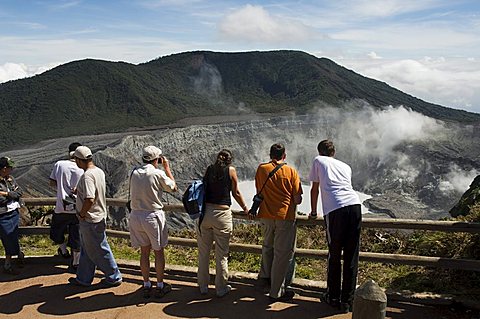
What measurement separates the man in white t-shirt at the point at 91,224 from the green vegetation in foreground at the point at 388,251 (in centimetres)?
168

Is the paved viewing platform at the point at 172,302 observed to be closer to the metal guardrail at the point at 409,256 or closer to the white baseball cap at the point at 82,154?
the metal guardrail at the point at 409,256

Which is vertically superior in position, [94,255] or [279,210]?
[279,210]

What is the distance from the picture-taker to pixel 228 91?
123 m

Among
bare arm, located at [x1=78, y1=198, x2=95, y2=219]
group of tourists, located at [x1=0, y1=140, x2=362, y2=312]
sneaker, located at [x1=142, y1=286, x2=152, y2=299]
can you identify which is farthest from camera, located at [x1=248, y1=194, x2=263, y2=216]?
bare arm, located at [x1=78, y1=198, x2=95, y2=219]

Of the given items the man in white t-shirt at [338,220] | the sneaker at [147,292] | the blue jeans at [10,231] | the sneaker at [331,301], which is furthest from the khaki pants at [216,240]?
the blue jeans at [10,231]

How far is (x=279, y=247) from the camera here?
18.6ft

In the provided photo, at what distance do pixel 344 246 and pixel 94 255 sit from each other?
Result: 9.86 ft

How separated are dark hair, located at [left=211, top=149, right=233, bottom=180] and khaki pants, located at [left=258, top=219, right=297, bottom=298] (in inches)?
27.9

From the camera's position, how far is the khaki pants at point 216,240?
5.66 m

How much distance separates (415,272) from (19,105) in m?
105

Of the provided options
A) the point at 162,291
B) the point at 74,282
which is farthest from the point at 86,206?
the point at 162,291

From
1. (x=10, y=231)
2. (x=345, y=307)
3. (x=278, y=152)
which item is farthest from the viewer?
(x=10, y=231)

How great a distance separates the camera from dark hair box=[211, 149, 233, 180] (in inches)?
220

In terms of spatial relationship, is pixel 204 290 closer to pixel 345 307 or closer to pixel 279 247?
pixel 279 247
